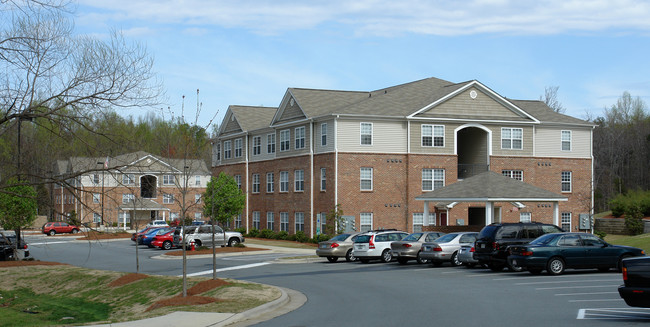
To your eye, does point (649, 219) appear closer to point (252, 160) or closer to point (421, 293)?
point (252, 160)

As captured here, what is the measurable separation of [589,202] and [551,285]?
1372 inches

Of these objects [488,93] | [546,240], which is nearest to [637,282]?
[546,240]

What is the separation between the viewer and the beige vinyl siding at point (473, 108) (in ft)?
167

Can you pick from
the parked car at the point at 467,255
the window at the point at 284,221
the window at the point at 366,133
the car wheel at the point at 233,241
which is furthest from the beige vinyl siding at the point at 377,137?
the parked car at the point at 467,255

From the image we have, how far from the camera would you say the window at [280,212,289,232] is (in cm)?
5566

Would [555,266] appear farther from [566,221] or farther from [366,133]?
[566,221]

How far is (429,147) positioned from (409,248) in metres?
19.5

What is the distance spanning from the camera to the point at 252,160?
6184 centimetres

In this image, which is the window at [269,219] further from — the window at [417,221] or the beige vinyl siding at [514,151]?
the beige vinyl siding at [514,151]

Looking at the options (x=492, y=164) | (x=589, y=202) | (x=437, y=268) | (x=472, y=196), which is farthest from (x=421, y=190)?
(x=437, y=268)

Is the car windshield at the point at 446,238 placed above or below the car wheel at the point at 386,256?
above

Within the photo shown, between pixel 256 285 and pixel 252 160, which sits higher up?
pixel 252 160

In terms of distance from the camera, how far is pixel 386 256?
34281 millimetres

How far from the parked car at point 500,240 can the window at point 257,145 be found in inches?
1350
